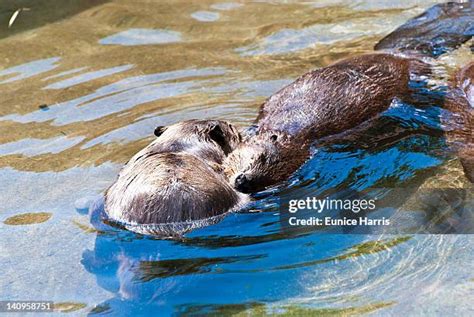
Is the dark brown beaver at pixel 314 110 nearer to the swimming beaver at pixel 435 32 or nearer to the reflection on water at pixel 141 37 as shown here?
the swimming beaver at pixel 435 32

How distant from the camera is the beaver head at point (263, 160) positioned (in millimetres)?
4301

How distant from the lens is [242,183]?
422 centimetres

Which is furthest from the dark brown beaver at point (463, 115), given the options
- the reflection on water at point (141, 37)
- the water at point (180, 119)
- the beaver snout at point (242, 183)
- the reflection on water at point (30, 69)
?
the reflection on water at point (30, 69)

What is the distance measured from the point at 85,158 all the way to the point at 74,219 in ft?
2.37

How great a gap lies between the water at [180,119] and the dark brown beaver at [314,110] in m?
0.12

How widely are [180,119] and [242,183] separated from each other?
4.38 feet

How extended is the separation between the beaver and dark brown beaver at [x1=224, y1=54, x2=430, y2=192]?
234 mm

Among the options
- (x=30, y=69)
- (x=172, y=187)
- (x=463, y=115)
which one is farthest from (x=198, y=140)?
(x=30, y=69)

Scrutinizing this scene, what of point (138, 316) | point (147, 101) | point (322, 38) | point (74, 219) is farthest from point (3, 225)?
point (322, 38)

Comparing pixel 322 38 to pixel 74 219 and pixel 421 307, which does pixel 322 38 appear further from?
pixel 421 307

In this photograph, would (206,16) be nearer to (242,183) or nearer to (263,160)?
(263,160)

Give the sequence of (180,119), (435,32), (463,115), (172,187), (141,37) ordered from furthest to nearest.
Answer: (141,37)
(435,32)
(180,119)
(463,115)
(172,187)

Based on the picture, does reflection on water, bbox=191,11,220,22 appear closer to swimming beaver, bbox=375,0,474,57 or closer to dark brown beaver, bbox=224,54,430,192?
swimming beaver, bbox=375,0,474,57

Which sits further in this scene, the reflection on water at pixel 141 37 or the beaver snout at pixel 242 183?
the reflection on water at pixel 141 37
